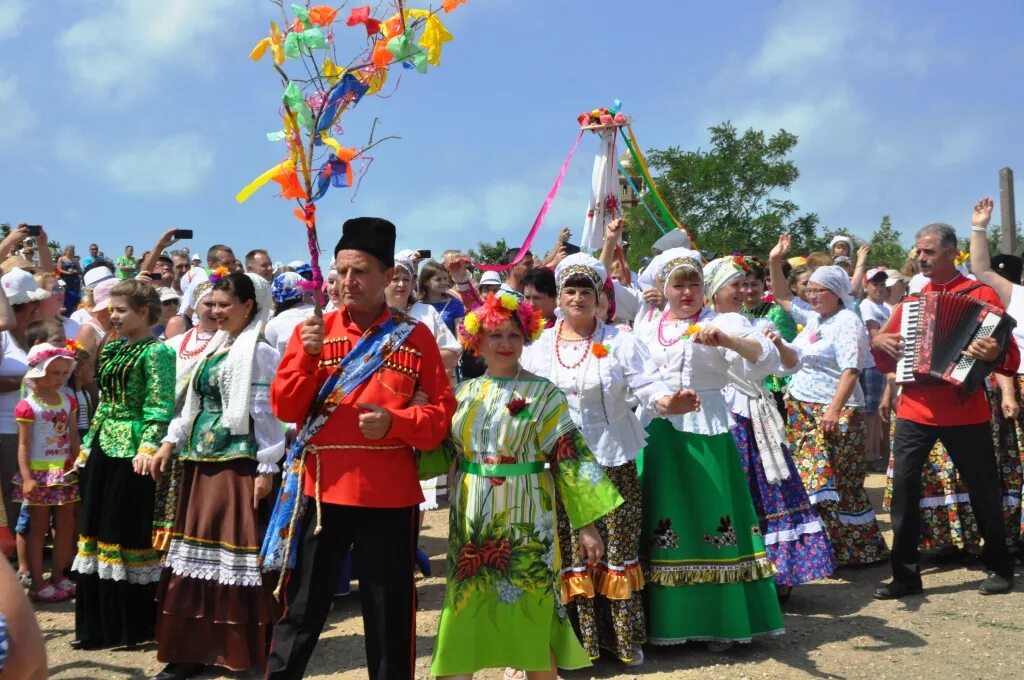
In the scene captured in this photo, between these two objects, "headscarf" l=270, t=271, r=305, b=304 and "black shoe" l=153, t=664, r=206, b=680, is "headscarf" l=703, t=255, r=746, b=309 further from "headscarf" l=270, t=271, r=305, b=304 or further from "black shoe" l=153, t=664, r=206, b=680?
"black shoe" l=153, t=664, r=206, b=680

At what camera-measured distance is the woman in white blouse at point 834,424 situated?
23.9ft

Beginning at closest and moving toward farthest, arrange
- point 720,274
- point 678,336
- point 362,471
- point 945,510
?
1. point 362,471
2. point 678,336
3. point 720,274
4. point 945,510

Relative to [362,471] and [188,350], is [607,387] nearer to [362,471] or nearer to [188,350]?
[362,471]

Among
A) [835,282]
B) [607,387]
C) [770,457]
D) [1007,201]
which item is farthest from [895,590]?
[1007,201]

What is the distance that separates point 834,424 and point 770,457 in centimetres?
170

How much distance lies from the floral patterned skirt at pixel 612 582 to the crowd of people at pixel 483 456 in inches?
0.6

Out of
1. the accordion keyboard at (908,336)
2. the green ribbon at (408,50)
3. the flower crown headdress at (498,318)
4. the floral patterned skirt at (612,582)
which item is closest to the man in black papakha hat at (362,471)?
the flower crown headdress at (498,318)

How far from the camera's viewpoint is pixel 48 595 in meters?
7.00

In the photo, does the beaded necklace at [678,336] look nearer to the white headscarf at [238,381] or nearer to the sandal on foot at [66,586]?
the white headscarf at [238,381]

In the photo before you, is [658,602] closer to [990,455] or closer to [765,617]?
[765,617]

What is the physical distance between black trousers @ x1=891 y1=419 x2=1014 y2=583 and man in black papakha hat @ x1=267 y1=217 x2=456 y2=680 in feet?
12.7

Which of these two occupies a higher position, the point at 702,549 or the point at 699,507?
the point at 699,507

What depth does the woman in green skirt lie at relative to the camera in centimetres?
540

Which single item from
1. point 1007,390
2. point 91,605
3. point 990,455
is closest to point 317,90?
point 91,605
